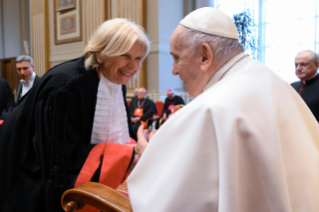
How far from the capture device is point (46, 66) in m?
10.6

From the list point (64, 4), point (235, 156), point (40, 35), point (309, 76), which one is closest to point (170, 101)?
point (309, 76)

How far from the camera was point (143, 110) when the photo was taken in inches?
278

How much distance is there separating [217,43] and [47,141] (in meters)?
1.02

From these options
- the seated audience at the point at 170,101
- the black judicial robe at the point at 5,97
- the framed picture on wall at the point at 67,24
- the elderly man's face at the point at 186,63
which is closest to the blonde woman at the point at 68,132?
the elderly man's face at the point at 186,63

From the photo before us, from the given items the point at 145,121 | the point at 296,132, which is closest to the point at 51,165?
the point at 296,132

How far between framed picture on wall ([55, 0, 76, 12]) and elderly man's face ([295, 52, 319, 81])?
8273mm

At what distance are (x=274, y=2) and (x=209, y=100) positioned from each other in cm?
757

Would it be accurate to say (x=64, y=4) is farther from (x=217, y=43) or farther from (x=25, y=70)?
(x=217, y=43)

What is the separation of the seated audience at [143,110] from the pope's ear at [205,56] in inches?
219

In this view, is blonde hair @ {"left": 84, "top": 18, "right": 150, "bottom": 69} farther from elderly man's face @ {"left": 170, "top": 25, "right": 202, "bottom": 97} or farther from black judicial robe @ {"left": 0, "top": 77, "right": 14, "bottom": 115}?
black judicial robe @ {"left": 0, "top": 77, "right": 14, "bottom": 115}

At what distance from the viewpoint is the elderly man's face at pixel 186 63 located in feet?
3.85

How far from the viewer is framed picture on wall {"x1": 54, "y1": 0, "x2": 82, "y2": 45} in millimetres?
9641

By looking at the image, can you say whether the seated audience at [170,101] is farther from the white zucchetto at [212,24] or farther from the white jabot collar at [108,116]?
the white zucchetto at [212,24]

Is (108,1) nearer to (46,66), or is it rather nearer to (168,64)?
(168,64)
